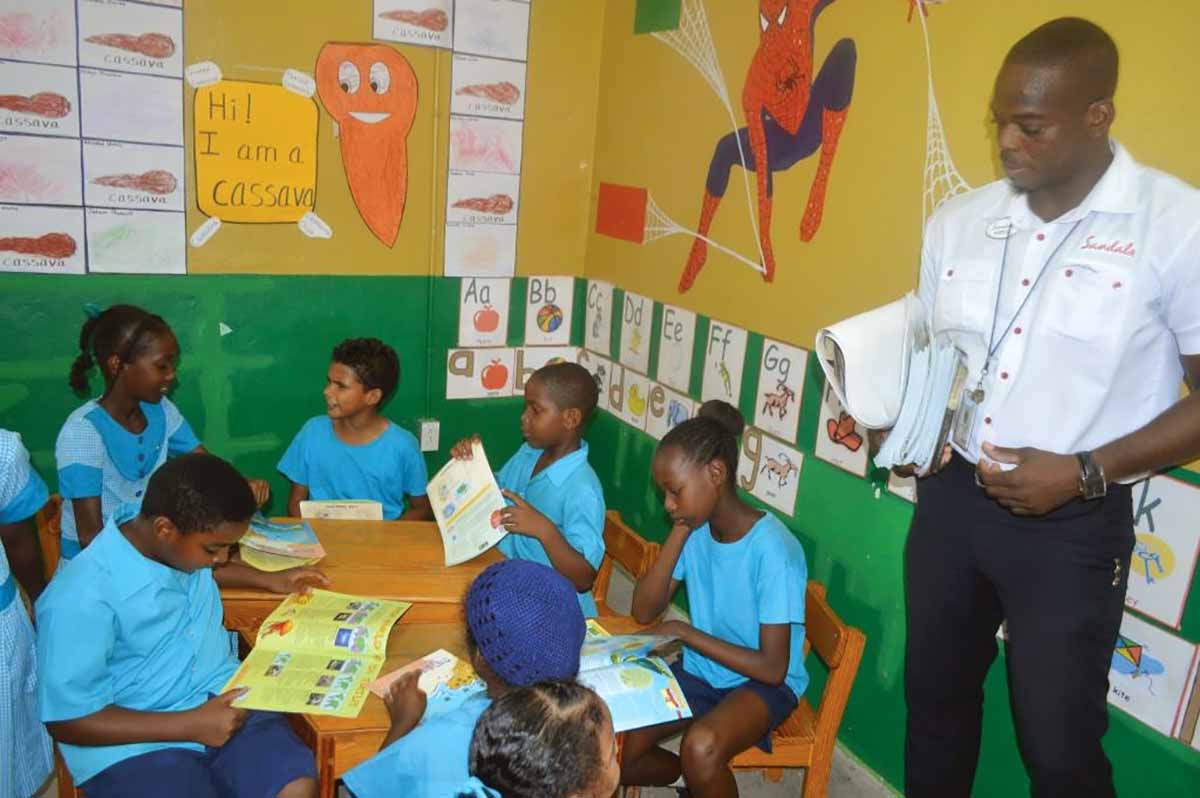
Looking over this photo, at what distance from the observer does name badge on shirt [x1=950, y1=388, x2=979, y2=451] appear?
182cm

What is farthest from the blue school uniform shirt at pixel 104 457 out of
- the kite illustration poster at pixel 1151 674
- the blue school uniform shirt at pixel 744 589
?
the kite illustration poster at pixel 1151 674

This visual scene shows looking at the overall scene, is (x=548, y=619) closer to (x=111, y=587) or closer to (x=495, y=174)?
(x=111, y=587)

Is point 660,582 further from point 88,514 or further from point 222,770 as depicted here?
point 88,514

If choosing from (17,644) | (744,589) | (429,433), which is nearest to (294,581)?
(17,644)

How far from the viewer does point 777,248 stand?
302 cm

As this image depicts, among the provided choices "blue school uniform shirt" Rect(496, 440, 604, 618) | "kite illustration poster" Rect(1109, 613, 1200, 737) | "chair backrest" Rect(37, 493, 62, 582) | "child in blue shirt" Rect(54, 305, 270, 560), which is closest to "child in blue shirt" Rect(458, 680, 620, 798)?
"blue school uniform shirt" Rect(496, 440, 604, 618)

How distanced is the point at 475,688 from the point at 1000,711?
139 centimetres

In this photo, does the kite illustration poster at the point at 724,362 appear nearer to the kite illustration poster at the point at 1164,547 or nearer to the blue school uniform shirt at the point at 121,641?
the kite illustration poster at the point at 1164,547

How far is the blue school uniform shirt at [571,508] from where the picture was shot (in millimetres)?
2553

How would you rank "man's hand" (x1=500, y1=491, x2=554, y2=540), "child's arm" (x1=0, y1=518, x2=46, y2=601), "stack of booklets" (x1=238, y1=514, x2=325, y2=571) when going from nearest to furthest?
"child's arm" (x1=0, y1=518, x2=46, y2=601) < "stack of booklets" (x1=238, y1=514, x2=325, y2=571) < "man's hand" (x1=500, y1=491, x2=554, y2=540)

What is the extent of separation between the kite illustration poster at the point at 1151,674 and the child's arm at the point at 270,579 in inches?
73.4

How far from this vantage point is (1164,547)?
1949 mm

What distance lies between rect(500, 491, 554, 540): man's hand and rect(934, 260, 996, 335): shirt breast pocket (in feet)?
3.66

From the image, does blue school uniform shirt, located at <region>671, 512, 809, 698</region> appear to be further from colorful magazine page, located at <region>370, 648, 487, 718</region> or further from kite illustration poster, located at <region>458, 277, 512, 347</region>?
kite illustration poster, located at <region>458, 277, 512, 347</region>
